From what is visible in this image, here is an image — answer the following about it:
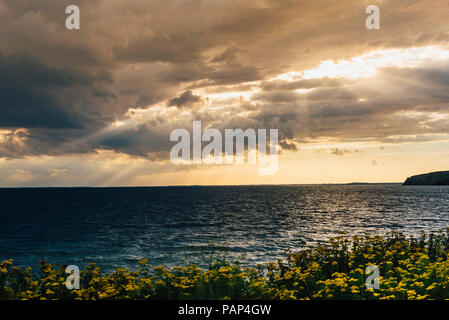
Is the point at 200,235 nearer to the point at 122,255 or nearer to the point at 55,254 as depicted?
the point at 122,255

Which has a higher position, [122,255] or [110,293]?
[110,293]

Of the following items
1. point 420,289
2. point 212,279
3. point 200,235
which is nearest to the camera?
point 420,289

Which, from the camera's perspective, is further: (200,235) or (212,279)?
(200,235)

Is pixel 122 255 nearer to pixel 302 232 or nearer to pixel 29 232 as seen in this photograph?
pixel 302 232

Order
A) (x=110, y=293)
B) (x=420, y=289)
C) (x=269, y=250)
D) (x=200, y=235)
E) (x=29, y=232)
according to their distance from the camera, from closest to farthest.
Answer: (x=110, y=293), (x=420, y=289), (x=269, y=250), (x=200, y=235), (x=29, y=232)
